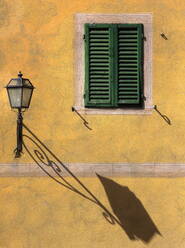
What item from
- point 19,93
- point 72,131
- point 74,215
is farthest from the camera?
point 72,131

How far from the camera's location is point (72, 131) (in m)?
8.20

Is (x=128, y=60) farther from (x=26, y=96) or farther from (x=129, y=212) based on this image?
(x=129, y=212)

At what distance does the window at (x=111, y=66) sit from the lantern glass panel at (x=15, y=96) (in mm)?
1187

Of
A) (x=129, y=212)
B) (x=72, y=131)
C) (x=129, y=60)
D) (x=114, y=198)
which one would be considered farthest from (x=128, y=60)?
(x=129, y=212)

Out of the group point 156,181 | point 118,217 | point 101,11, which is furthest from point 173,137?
point 101,11

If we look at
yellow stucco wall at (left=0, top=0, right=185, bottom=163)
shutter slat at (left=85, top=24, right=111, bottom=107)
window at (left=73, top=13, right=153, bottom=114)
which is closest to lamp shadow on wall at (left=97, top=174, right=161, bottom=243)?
yellow stucco wall at (left=0, top=0, right=185, bottom=163)

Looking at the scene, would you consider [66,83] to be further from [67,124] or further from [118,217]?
[118,217]

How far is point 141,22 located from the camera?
8.34m

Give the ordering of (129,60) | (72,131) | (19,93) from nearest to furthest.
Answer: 1. (19,93)
2. (72,131)
3. (129,60)

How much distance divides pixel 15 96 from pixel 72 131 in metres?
1.28

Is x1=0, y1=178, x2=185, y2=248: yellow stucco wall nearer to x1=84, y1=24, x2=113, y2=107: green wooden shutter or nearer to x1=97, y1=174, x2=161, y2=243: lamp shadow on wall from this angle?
x1=97, y1=174, x2=161, y2=243: lamp shadow on wall

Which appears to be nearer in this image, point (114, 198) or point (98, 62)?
point (114, 198)

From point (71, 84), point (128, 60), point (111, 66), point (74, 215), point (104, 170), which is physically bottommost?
point (74, 215)

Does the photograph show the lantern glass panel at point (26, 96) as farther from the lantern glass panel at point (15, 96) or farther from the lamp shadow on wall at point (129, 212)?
the lamp shadow on wall at point (129, 212)
